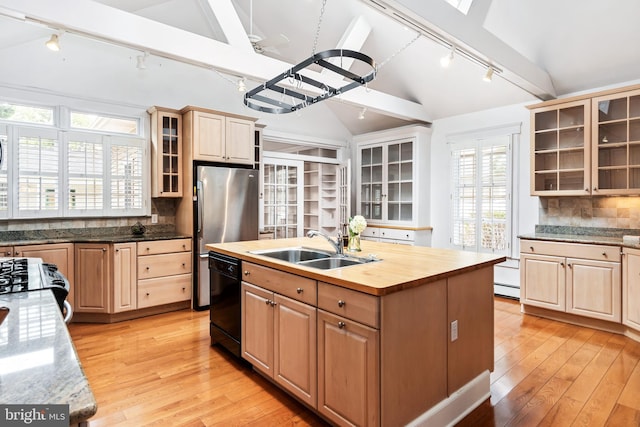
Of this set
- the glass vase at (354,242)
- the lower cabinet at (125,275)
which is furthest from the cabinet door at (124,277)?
the glass vase at (354,242)

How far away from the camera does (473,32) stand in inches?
121

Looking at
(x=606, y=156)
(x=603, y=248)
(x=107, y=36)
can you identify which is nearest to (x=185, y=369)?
(x=107, y=36)

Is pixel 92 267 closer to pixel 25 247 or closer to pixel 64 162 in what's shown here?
pixel 25 247

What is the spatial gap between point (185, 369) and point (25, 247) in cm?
208

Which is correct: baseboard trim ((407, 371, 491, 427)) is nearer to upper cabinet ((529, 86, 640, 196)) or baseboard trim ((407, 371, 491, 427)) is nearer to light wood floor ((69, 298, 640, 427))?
light wood floor ((69, 298, 640, 427))

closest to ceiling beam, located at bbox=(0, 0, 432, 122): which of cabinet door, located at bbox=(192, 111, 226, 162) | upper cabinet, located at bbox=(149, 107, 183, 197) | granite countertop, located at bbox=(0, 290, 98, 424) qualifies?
cabinet door, located at bbox=(192, 111, 226, 162)

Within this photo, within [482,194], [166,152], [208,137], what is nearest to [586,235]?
[482,194]

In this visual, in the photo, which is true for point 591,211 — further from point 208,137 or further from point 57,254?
point 57,254

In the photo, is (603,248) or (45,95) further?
(45,95)

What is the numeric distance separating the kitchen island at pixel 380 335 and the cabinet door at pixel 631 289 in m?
1.88

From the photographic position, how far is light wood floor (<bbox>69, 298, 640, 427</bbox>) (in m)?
2.17

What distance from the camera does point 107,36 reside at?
2701mm

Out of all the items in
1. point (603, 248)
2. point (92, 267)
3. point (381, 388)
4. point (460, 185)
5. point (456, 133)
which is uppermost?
point (456, 133)

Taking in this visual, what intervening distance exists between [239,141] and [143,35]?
1.90m
